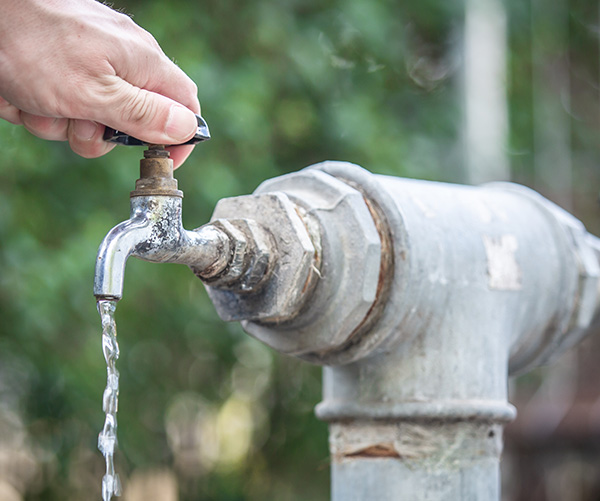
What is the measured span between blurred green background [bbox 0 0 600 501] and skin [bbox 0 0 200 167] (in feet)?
3.23

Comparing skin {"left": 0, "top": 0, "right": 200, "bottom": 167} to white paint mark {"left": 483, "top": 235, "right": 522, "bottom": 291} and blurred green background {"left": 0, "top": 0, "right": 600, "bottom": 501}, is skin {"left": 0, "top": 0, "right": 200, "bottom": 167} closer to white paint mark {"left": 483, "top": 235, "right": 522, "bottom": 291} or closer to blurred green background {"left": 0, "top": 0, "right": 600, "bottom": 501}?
white paint mark {"left": 483, "top": 235, "right": 522, "bottom": 291}

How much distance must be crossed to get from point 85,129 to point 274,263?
21 cm

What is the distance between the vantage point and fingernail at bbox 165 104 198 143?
2.30ft

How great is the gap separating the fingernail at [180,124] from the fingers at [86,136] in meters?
0.10

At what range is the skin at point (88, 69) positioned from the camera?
670 millimetres

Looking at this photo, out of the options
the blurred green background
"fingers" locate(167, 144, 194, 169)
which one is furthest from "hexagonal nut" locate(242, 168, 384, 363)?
the blurred green background

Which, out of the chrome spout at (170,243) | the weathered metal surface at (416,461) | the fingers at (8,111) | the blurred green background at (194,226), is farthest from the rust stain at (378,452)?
the blurred green background at (194,226)

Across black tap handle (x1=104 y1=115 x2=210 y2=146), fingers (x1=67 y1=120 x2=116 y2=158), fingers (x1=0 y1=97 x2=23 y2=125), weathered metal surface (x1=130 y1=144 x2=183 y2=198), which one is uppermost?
fingers (x1=0 y1=97 x2=23 y2=125)

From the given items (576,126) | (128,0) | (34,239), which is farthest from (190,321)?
(576,126)

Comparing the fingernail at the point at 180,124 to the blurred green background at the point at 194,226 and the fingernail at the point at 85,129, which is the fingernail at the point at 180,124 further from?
the blurred green background at the point at 194,226

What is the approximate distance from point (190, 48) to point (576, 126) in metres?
2.76

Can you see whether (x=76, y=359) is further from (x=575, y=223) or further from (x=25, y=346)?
(x=575, y=223)

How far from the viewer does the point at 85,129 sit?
0.77 metres

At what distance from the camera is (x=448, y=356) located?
84 cm
